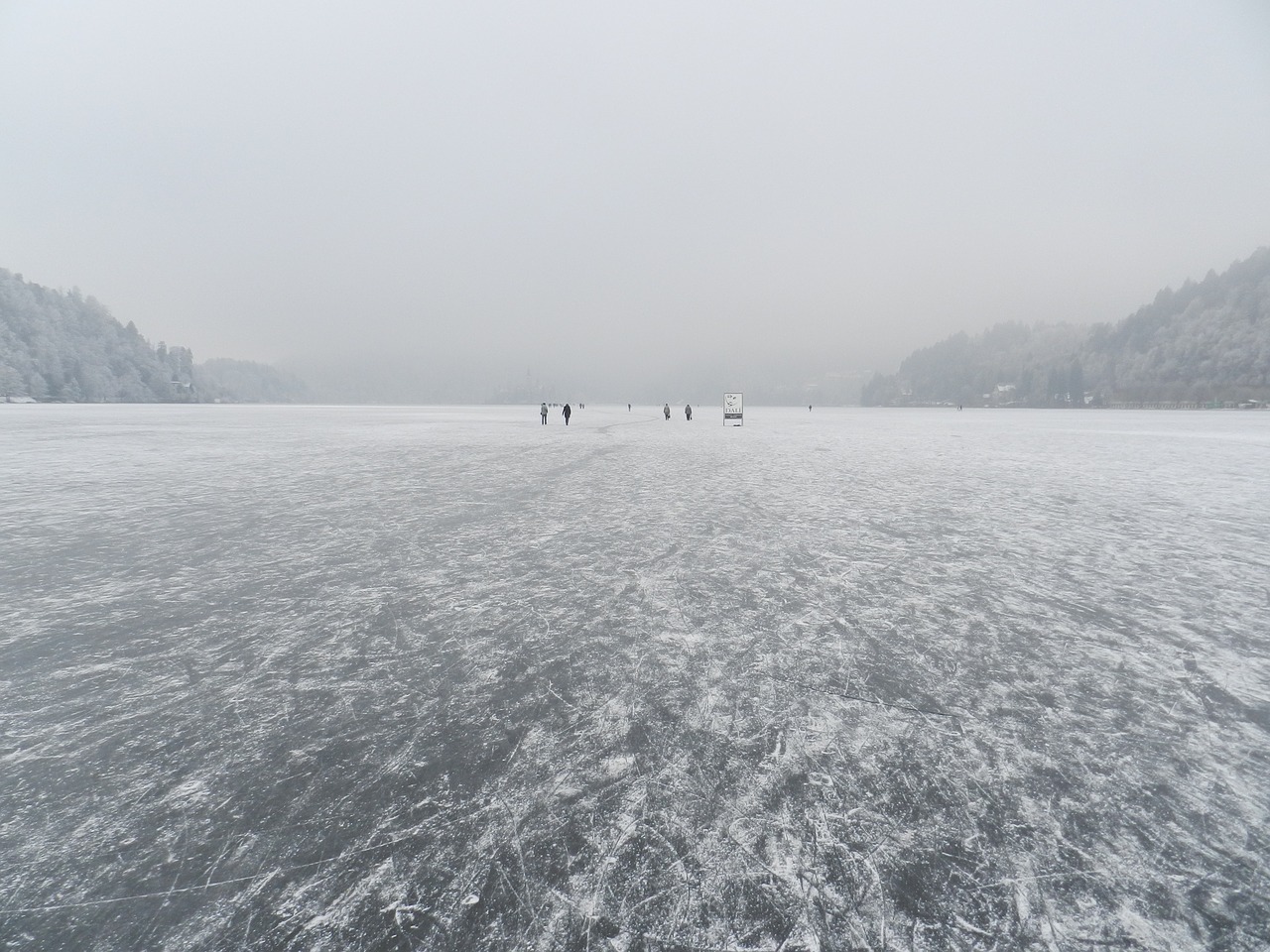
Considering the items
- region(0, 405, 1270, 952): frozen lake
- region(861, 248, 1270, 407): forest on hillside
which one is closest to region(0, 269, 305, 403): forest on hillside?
region(0, 405, 1270, 952): frozen lake

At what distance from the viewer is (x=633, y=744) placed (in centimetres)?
298

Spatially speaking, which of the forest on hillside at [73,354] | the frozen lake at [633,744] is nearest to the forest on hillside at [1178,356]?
the frozen lake at [633,744]

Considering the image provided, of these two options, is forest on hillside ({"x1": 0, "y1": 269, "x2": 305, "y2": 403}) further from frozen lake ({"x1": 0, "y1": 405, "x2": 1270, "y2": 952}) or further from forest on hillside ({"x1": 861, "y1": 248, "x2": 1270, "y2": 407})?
forest on hillside ({"x1": 861, "y1": 248, "x2": 1270, "y2": 407})

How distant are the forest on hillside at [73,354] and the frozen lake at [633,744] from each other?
13699 centimetres

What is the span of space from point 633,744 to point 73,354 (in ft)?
490

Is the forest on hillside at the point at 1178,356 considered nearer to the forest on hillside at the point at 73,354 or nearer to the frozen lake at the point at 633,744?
the frozen lake at the point at 633,744

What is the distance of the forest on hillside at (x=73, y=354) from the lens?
97.9 metres

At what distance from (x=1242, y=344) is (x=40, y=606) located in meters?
169

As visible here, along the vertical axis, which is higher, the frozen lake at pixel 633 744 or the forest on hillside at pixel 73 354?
the forest on hillside at pixel 73 354

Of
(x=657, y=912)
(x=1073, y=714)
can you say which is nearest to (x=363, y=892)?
(x=657, y=912)

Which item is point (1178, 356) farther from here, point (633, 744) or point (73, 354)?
point (73, 354)

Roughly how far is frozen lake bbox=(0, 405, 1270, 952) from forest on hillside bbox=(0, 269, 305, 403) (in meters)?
137

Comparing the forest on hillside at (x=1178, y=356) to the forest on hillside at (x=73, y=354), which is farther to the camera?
the forest on hillside at (x=1178, y=356)

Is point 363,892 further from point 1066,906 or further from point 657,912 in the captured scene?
point 1066,906
